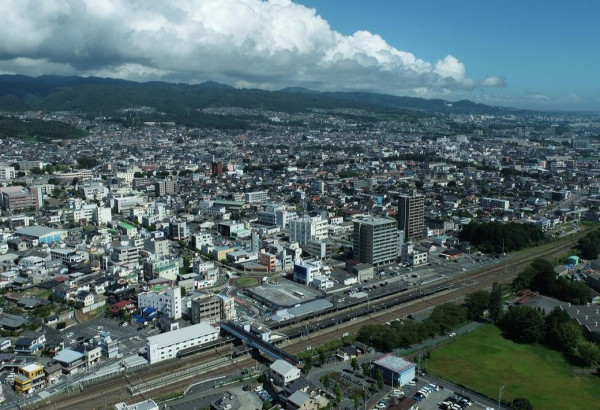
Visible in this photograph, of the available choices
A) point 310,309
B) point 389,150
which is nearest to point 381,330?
point 310,309

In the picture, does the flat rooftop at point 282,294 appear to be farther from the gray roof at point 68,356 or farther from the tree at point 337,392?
the gray roof at point 68,356

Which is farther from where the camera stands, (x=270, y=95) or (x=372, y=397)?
(x=270, y=95)

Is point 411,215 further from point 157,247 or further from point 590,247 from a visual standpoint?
point 157,247

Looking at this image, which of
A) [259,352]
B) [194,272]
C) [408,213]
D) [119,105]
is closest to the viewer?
[259,352]

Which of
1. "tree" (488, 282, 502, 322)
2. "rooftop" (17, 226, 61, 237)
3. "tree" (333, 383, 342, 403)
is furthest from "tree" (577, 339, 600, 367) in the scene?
"rooftop" (17, 226, 61, 237)

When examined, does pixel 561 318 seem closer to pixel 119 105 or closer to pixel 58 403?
pixel 58 403
